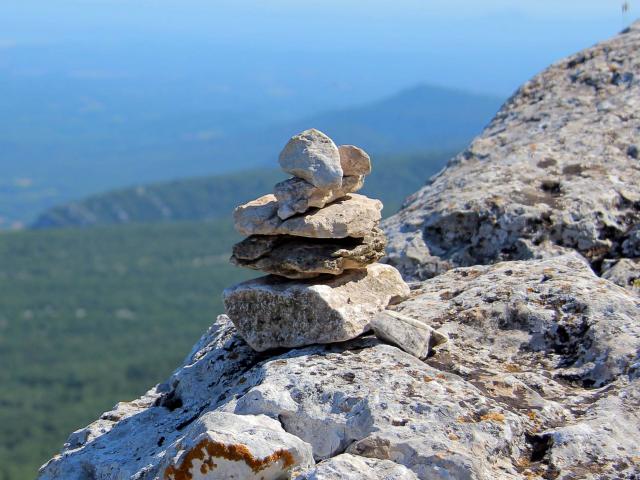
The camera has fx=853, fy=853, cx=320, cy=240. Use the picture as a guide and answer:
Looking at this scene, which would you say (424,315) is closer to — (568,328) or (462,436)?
(568,328)

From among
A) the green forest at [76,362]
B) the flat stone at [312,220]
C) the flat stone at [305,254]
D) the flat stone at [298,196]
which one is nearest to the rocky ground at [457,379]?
the flat stone at [305,254]

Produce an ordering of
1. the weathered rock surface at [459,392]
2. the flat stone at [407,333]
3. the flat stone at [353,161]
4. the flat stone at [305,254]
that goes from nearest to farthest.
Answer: the weathered rock surface at [459,392], the flat stone at [407,333], the flat stone at [305,254], the flat stone at [353,161]

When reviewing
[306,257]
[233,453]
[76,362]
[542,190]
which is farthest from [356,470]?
[76,362]

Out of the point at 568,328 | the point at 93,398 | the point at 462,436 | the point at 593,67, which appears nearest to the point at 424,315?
the point at 568,328

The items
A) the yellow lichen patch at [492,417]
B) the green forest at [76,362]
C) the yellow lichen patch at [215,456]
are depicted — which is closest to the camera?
the yellow lichen patch at [215,456]

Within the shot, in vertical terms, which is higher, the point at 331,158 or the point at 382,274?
the point at 331,158

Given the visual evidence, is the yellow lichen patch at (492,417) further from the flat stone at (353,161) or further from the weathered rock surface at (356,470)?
the flat stone at (353,161)

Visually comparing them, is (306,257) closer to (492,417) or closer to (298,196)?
(298,196)

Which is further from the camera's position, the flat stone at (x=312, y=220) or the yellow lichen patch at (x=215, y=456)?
the flat stone at (x=312, y=220)
